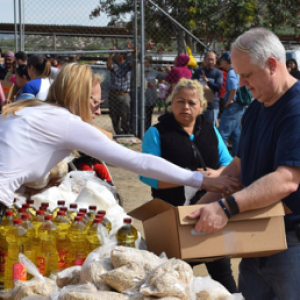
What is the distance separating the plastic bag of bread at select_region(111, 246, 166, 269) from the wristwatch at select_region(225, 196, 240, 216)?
1.45 ft

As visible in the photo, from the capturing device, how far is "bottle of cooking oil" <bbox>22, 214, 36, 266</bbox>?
8.68ft

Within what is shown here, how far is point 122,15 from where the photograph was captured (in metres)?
10.3

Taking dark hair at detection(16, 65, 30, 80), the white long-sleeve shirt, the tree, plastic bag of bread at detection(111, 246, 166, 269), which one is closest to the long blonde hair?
the white long-sleeve shirt

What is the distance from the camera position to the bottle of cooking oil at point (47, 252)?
8.57ft

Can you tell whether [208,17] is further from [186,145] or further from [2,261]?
[2,261]

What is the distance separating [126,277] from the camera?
2.02m

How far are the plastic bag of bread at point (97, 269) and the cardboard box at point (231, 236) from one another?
0.35m

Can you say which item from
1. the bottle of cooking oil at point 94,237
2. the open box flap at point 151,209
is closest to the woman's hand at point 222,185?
the open box flap at point 151,209

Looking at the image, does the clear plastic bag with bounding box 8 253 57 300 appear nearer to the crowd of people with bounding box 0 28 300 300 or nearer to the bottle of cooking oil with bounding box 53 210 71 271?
the bottle of cooking oil with bounding box 53 210 71 271

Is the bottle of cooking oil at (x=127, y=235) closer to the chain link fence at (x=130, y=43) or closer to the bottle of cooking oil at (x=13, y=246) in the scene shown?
the bottle of cooking oil at (x=13, y=246)

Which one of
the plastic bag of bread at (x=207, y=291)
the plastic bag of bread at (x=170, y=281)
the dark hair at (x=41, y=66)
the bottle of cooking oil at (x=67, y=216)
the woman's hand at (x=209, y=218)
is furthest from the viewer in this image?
the dark hair at (x=41, y=66)

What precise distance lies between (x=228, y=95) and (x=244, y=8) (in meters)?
7.06

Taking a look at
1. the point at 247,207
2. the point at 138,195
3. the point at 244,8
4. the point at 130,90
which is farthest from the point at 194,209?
the point at 244,8

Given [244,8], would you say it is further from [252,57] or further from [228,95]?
[252,57]
